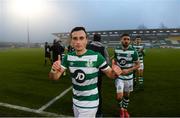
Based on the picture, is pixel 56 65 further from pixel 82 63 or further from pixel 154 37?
pixel 154 37

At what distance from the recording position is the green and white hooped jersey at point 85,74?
5.64 metres

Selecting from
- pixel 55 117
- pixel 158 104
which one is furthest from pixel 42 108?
pixel 158 104

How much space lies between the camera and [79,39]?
18.0 ft

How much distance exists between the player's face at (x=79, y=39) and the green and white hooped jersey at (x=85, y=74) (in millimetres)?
172

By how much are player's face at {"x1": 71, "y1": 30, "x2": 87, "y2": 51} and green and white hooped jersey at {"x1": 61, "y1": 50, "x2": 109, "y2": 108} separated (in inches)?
6.8

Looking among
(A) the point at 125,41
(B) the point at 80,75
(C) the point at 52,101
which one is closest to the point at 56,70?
(B) the point at 80,75

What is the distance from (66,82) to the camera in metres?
18.2

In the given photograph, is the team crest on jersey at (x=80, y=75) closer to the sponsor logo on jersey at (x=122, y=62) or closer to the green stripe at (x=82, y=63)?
the green stripe at (x=82, y=63)

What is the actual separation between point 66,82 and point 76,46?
1277 cm

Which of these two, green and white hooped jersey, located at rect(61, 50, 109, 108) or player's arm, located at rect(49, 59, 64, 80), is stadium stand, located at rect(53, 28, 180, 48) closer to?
green and white hooped jersey, located at rect(61, 50, 109, 108)

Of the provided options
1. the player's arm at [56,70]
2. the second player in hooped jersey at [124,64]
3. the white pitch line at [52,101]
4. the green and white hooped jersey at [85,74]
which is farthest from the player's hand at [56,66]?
the white pitch line at [52,101]

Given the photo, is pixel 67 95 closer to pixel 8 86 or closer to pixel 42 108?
pixel 42 108

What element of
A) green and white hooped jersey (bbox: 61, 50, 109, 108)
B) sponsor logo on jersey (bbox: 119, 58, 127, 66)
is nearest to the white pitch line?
sponsor logo on jersey (bbox: 119, 58, 127, 66)

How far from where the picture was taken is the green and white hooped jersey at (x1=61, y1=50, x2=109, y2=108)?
5.64 m
